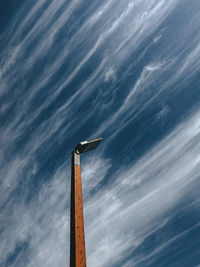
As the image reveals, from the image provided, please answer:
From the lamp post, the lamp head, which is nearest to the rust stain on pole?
the lamp post

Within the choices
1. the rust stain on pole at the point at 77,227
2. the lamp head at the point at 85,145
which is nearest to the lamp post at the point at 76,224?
the rust stain on pole at the point at 77,227

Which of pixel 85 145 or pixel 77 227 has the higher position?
pixel 85 145

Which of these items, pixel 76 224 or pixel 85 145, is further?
pixel 85 145

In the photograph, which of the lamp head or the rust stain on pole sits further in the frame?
the lamp head

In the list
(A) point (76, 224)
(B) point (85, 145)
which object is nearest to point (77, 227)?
(A) point (76, 224)

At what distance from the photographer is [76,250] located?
3.16 meters

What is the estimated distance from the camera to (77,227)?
3.48 m

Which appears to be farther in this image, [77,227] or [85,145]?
[85,145]

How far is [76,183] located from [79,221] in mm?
989

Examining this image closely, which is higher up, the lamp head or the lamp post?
the lamp head

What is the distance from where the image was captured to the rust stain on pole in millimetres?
3129

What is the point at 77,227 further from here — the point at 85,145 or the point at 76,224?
the point at 85,145

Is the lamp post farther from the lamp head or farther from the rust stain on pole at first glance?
the lamp head

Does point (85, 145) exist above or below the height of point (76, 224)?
above
